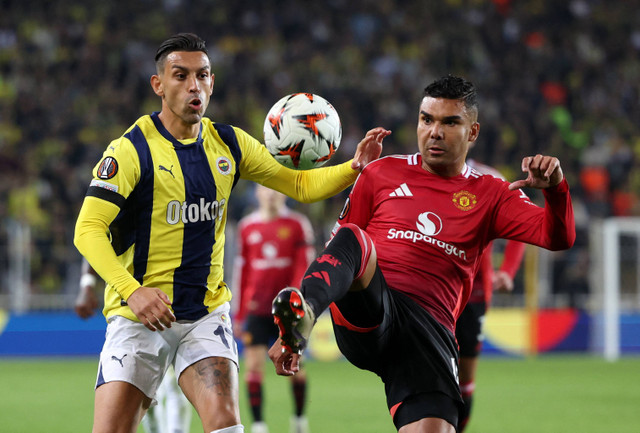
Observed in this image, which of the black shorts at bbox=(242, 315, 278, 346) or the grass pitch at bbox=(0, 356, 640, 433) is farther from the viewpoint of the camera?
the black shorts at bbox=(242, 315, 278, 346)

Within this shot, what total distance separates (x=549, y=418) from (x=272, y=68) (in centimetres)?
1158

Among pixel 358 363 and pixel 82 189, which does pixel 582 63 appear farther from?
pixel 358 363

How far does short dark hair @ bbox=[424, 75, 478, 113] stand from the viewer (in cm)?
446

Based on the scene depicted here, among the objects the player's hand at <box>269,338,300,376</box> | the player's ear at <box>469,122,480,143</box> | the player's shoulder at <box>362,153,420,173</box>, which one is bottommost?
Result: the player's hand at <box>269,338,300,376</box>

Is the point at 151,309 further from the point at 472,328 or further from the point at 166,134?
the point at 472,328

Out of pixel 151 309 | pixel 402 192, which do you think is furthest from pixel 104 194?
pixel 402 192

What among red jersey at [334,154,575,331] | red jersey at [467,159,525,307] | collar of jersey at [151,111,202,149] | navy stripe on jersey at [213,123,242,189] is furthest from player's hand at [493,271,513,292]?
collar of jersey at [151,111,202,149]

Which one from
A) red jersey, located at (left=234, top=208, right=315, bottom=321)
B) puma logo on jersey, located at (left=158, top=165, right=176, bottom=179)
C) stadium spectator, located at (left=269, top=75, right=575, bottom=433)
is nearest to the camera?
stadium spectator, located at (left=269, top=75, right=575, bottom=433)

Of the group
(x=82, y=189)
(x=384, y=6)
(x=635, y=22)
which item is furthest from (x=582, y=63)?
(x=82, y=189)

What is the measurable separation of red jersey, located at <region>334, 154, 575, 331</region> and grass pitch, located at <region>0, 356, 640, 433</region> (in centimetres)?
351

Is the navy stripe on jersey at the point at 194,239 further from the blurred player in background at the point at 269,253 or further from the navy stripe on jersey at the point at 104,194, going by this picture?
the blurred player in background at the point at 269,253

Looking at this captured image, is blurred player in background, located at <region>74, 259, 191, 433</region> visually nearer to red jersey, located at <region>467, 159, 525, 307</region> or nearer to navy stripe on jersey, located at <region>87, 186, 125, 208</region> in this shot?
navy stripe on jersey, located at <region>87, 186, 125, 208</region>

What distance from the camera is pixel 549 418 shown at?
28.0ft

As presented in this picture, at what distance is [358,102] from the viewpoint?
18.2 metres
